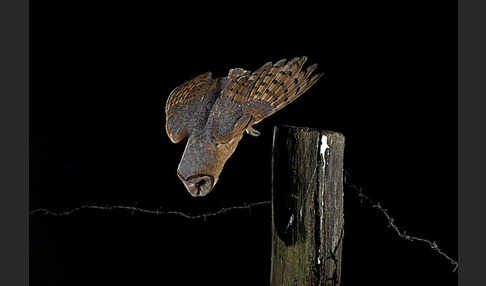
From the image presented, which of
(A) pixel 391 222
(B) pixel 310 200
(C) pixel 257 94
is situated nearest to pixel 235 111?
(C) pixel 257 94

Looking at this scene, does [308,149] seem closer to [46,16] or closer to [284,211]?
[284,211]

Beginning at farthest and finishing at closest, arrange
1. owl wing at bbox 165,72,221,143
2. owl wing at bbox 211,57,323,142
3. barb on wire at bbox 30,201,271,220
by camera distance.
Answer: barb on wire at bbox 30,201,271,220
owl wing at bbox 165,72,221,143
owl wing at bbox 211,57,323,142

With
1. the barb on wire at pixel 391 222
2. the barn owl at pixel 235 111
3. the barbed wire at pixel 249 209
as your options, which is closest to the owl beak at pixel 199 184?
the barn owl at pixel 235 111

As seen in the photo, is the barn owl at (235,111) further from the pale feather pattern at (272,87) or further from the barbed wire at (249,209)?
the barbed wire at (249,209)

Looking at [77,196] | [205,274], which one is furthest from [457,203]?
[77,196]

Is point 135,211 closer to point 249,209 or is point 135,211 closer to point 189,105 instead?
point 249,209

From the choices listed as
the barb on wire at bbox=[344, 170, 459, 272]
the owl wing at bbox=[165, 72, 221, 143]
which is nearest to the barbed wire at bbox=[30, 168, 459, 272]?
the barb on wire at bbox=[344, 170, 459, 272]

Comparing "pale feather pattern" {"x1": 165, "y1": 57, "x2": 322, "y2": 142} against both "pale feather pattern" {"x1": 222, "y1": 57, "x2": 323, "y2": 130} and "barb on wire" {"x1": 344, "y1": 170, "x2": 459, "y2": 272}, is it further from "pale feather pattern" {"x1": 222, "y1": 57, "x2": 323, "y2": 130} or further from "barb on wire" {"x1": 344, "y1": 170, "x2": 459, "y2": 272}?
"barb on wire" {"x1": 344, "y1": 170, "x2": 459, "y2": 272}
